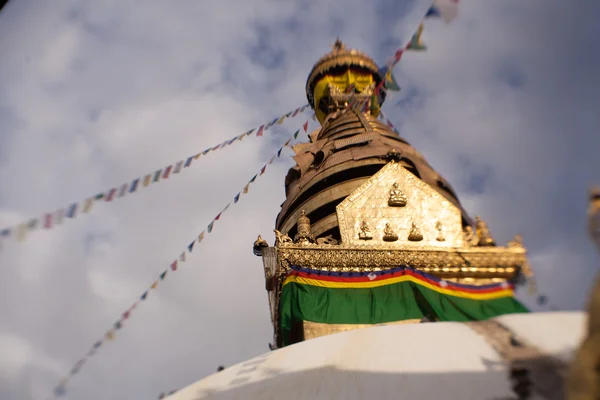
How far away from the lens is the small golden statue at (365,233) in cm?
799

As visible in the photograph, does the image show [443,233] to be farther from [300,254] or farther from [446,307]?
[300,254]

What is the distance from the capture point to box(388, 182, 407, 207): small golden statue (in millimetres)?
8508

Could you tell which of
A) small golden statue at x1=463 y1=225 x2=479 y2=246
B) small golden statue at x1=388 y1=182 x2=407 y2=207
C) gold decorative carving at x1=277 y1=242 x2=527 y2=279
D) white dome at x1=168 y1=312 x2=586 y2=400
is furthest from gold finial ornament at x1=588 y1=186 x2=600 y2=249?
small golden statue at x1=388 y1=182 x2=407 y2=207

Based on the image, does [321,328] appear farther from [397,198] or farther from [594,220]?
[594,220]

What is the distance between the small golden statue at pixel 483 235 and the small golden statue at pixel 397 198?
1.27 m

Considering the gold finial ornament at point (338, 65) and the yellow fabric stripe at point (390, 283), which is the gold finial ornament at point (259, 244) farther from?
the gold finial ornament at point (338, 65)

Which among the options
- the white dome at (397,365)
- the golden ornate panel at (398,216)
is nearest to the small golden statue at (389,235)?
the golden ornate panel at (398,216)

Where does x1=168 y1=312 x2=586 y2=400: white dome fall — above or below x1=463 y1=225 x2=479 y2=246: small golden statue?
below

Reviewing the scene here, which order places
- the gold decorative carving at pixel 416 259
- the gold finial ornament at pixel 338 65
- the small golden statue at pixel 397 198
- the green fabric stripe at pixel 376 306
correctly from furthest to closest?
the gold finial ornament at pixel 338 65 → the small golden statue at pixel 397 198 → the gold decorative carving at pixel 416 259 → the green fabric stripe at pixel 376 306

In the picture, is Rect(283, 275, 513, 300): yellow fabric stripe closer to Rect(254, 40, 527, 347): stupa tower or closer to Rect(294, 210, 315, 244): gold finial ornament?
Rect(254, 40, 527, 347): stupa tower

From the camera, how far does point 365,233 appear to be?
8.04m

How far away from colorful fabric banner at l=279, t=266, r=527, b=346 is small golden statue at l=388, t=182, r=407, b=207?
1490mm

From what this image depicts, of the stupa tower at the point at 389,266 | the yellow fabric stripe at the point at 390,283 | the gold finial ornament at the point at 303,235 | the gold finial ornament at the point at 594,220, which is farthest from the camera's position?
the gold finial ornament at the point at 303,235

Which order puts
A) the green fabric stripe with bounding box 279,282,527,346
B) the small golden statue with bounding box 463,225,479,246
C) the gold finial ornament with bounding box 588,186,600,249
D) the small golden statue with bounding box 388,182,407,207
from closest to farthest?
the gold finial ornament with bounding box 588,186,600,249
the green fabric stripe with bounding box 279,282,527,346
the small golden statue with bounding box 463,225,479,246
the small golden statue with bounding box 388,182,407,207
